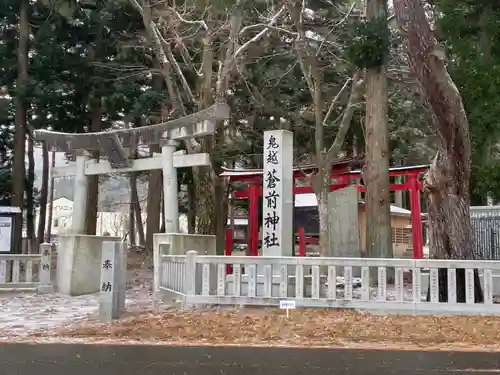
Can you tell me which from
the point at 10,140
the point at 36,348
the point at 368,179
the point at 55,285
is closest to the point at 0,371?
the point at 36,348

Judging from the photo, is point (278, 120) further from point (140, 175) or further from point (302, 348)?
point (302, 348)

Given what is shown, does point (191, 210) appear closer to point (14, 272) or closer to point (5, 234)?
point (5, 234)

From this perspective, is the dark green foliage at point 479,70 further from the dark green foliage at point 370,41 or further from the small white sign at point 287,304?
the small white sign at point 287,304

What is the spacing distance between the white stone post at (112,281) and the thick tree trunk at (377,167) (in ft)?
21.4

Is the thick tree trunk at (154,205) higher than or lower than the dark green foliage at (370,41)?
lower

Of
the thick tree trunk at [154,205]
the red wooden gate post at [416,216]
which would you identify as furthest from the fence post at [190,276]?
the thick tree trunk at [154,205]

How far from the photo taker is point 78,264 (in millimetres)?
14805

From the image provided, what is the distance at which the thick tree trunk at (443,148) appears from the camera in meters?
10.0

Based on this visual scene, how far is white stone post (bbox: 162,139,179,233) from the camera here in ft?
43.3

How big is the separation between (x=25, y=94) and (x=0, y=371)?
16.9 metres

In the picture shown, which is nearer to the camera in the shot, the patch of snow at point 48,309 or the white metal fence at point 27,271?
the patch of snow at point 48,309

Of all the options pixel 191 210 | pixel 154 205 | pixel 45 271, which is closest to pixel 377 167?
pixel 45 271

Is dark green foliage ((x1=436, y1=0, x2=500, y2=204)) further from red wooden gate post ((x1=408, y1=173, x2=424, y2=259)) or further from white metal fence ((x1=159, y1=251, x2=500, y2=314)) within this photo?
white metal fence ((x1=159, y1=251, x2=500, y2=314))

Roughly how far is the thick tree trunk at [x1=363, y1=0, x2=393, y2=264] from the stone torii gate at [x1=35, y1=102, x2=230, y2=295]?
386 cm
